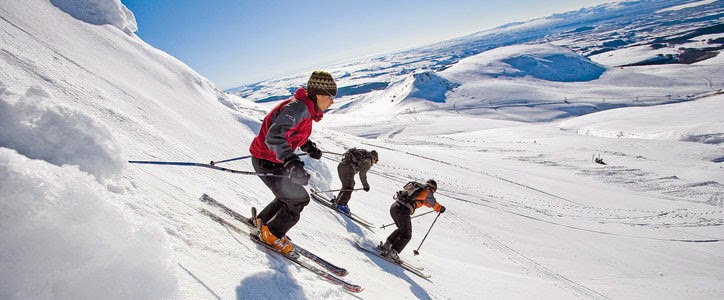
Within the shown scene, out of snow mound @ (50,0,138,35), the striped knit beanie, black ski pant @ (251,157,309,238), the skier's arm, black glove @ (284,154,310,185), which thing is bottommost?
black ski pant @ (251,157,309,238)

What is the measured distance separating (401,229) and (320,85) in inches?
165

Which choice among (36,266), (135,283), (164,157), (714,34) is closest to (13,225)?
(36,266)

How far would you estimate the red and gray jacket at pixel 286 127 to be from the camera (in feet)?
11.2

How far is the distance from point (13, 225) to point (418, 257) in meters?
6.72

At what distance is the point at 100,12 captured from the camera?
13.1 metres

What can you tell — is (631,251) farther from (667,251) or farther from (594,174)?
(594,174)

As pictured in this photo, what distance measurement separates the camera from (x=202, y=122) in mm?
10273

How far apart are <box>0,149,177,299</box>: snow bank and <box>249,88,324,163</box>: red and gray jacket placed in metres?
1.39

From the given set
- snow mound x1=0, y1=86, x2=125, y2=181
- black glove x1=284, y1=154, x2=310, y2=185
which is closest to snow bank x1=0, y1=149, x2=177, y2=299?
snow mound x1=0, y1=86, x2=125, y2=181

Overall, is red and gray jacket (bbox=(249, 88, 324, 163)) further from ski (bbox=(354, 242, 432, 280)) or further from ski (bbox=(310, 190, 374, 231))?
ski (bbox=(310, 190, 374, 231))

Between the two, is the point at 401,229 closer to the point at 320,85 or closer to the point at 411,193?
the point at 411,193

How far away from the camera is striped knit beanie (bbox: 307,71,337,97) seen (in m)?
3.88

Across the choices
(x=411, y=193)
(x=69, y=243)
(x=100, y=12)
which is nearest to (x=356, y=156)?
(x=411, y=193)

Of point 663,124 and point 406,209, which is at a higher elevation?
point 406,209
